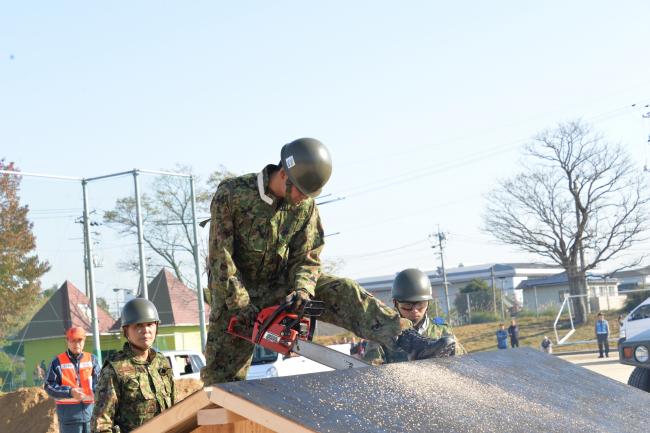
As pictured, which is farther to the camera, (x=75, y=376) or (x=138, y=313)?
(x=75, y=376)

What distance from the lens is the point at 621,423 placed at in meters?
3.34

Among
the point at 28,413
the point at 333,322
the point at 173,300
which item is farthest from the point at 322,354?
the point at 173,300

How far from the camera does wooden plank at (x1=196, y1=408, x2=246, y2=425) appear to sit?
2.59m

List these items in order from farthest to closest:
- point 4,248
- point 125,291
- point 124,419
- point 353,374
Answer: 1. point 4,248
2. point 125,291
3. point 124,419
4. point 353,374

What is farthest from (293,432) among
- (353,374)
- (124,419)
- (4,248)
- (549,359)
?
(4,248)

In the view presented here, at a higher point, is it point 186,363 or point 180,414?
point 180,414

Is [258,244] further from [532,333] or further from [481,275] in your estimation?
[481,275]

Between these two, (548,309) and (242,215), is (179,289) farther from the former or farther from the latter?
(242,215)

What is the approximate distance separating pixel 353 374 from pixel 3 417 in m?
13.6

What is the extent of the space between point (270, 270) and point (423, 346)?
907mm

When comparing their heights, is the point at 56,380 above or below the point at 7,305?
below

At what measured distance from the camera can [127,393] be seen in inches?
209

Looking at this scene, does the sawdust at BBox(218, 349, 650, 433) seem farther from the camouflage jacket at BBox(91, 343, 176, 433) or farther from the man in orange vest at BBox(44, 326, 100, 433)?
the man in orange vest at BBox(44, 326, 100, 433)

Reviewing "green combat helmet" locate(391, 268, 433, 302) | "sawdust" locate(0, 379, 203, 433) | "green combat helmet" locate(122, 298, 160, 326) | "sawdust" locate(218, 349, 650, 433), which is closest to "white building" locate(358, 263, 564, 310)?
"sawdust" locate(0, 379, 203, 433)
